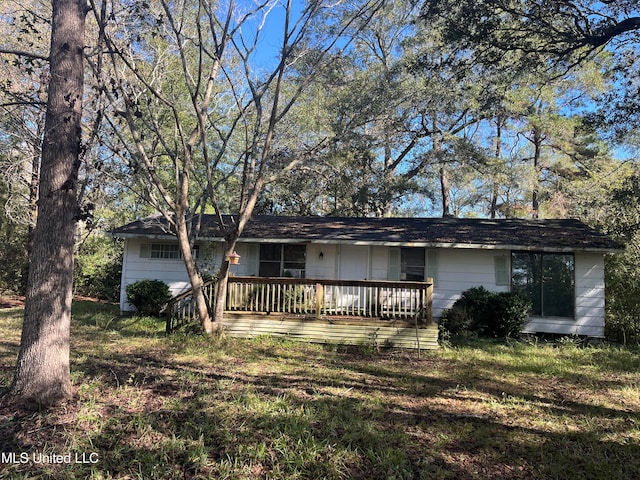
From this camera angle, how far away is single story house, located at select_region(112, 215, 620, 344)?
1044 centimetres

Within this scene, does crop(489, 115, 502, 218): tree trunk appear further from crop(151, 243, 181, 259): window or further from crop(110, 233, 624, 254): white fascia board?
crop(151, 243, 181, 259): window

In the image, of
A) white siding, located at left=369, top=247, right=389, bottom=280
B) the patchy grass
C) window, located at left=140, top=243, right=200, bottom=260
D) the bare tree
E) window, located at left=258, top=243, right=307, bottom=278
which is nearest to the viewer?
the patchy grass

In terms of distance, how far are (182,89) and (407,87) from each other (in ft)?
26.7

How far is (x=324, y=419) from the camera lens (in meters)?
4.43

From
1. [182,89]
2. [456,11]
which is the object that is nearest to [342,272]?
[456,11]

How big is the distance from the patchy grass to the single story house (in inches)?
119

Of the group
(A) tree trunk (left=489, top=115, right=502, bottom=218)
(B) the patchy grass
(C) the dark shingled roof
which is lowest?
(B) the patchy grass

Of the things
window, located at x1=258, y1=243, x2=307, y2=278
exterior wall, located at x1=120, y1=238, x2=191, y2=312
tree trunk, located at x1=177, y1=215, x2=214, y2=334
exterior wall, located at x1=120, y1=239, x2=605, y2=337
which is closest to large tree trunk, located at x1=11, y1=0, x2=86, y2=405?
tree trunk, located at x1=177, y1=215, x2=214, y2=334

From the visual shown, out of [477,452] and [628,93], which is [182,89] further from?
[477,452]

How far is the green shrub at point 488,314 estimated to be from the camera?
1008cm

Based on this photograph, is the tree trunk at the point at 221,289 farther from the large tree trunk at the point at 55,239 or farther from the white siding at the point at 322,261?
the large tree trunk at the point at 55,239

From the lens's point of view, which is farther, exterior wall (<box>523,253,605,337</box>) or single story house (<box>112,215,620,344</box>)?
single story house (<box>112,215,620,344</box>)

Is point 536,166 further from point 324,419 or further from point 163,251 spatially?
point 324,419

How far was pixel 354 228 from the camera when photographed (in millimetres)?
12766
